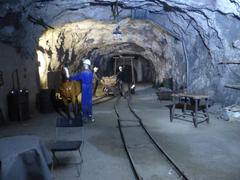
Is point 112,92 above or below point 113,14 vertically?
below

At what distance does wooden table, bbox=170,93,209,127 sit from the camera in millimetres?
10711

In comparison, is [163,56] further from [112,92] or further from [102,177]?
[102,177]

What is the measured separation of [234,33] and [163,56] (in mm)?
9899

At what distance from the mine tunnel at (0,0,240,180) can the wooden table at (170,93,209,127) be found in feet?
0.20

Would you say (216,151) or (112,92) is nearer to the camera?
(216,151)

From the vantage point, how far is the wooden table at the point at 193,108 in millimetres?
10711

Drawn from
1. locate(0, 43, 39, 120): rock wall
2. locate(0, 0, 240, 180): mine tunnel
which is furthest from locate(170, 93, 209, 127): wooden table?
locate(0, 43, 39, 120): rock wall

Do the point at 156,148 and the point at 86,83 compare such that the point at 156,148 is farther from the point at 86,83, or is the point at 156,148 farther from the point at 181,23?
the point at 181,23

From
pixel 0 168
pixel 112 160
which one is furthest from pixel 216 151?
pixel 0 168

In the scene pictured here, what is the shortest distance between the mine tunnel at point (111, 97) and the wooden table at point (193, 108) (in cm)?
6

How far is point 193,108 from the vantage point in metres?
13.6

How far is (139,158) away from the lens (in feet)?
24.0

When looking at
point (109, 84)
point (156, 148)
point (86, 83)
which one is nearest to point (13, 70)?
point (86, 83)

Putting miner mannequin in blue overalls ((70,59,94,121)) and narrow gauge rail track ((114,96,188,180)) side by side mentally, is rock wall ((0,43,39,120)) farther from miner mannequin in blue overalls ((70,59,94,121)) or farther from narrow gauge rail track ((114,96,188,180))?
narrow gauge rail track ((114,96,188,180))
